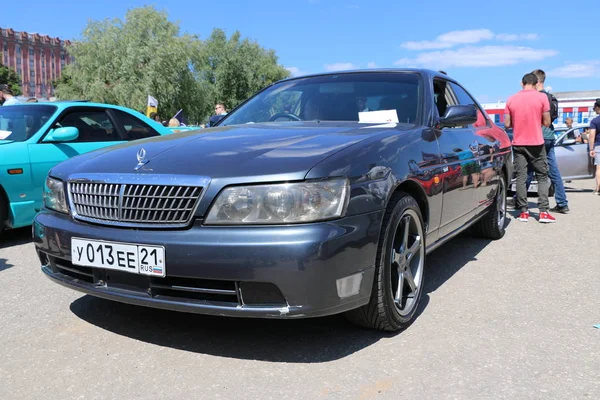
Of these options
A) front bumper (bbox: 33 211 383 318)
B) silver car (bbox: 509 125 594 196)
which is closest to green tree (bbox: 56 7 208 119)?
silver car (bbox: 509 125 594 196)

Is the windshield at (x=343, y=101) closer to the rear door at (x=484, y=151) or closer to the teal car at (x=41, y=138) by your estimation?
the rear door at (x=484, y=151)

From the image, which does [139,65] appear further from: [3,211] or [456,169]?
[456,169]

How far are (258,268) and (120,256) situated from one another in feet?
2.26

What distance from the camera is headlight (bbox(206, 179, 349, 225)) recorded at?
2.34 meters

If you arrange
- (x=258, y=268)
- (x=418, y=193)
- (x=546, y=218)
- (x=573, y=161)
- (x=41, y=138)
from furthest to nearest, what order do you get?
1. (x=573, y=161)
2. (x=546, y=218)
3. (x=41, y=138)
4. (x=418, y=193)
5. (x=258, y=268)

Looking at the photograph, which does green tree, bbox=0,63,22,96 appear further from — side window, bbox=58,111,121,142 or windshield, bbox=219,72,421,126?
windshield, bbox=219,72,421,126

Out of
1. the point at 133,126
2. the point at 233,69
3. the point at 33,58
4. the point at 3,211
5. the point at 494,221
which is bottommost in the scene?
the point at 494,221

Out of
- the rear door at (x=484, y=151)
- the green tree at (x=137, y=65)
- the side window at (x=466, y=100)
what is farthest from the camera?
the green tree at (x=137, y=65)

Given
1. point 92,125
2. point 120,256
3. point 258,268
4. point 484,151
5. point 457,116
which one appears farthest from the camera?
point 92,125

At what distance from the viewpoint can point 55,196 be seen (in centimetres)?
296

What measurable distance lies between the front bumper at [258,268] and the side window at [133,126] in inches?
158

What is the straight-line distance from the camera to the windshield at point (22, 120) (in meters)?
5.57

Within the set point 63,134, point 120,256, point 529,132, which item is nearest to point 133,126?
point 63,134

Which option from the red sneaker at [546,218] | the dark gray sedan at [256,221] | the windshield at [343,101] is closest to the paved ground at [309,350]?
→ the dark gray sedan at [256,221]
